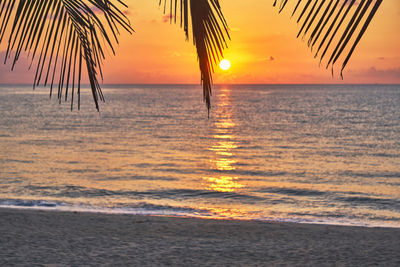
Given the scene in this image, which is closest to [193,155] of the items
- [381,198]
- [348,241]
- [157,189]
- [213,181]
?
[213,181]

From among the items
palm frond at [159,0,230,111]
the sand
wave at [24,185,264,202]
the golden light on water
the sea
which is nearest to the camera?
palm frond at [159,0,230,111]

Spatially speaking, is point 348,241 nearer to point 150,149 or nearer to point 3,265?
point 3,265

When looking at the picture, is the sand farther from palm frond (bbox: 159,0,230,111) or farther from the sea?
palm frond (bbox: 159,0,230,111)

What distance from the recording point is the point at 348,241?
877 cm

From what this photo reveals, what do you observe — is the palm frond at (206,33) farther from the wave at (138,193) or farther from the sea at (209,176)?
the wave at (138,193)

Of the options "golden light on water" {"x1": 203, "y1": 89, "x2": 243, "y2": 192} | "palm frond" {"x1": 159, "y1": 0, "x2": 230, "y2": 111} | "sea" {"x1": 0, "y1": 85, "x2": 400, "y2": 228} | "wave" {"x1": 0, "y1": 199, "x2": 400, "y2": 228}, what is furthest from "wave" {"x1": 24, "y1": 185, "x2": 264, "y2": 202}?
"palm frond" {"x1": 159, "y1": 0, "x2": 230, "y2": 111}

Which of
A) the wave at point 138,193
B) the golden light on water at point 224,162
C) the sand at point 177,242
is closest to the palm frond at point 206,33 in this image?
the sand at point 177,242

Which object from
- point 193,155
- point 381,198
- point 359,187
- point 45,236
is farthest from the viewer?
point 193,155

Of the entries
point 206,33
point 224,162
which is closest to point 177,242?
point 206,33

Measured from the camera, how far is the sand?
7.35 metres

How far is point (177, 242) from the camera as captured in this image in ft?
27.6

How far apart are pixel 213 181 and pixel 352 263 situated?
444 inches

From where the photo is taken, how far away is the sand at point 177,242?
735 centimetres

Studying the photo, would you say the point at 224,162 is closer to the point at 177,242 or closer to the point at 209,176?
the point at 209,176
